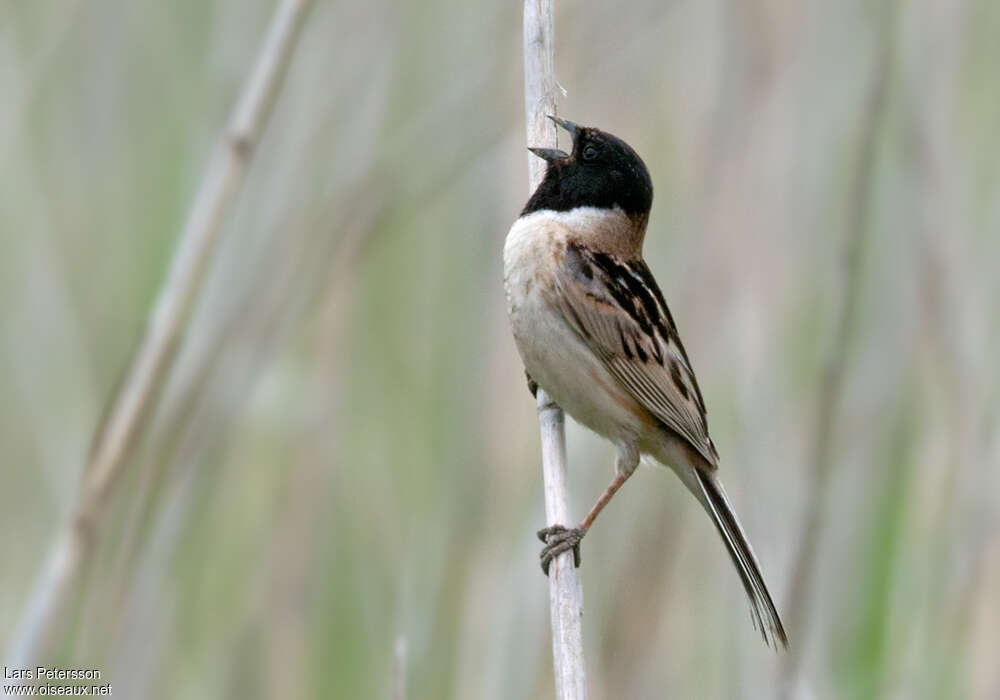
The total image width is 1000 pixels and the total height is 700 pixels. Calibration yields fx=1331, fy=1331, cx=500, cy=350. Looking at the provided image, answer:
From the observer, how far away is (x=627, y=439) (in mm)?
3037

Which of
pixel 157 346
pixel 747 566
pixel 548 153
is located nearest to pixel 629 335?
pixel 548 153

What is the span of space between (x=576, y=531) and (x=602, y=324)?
51cm

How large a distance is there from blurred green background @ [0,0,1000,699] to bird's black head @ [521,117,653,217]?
1.02ft

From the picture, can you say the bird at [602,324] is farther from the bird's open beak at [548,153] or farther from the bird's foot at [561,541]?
the bird's foot at [561,541]

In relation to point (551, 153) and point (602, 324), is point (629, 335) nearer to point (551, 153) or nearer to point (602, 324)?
point (602, 324)

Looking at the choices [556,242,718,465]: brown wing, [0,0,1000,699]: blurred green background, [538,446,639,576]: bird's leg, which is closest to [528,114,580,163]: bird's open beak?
[556,242,718,465]: brown wing

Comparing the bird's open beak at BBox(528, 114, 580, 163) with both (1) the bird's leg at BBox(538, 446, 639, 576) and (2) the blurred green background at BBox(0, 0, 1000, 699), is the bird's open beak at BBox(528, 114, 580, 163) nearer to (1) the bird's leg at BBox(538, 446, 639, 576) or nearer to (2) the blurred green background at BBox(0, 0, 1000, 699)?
(2) the blurred green background at BBox(0, 0, 1000, 699)

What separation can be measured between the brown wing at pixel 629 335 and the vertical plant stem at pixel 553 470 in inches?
8.1

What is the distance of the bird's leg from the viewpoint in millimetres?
2685

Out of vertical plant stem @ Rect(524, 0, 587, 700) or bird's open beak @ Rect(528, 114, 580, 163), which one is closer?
vertical plant stem @ Rect(524, 0, 587, 700)

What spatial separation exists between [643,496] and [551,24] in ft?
3.95

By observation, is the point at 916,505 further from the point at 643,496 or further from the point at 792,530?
the point at 643,496

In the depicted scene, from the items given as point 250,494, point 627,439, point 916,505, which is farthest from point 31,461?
point 916,505

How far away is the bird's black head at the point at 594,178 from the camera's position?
302 cm
